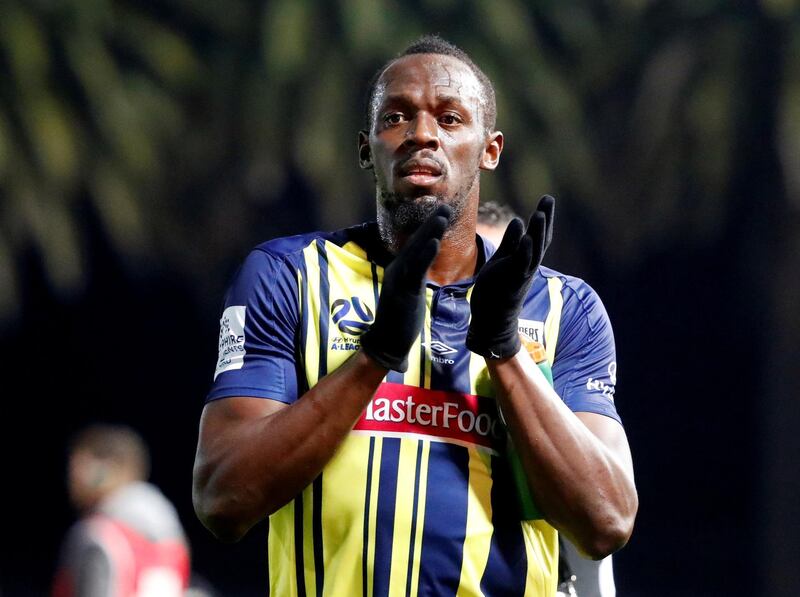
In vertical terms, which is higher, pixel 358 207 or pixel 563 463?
pixel 358 207

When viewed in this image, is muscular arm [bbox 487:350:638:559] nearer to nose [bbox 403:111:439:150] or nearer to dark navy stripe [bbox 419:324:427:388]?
dark navy stripe [bbox 419:324:427:388]

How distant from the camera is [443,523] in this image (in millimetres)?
2613

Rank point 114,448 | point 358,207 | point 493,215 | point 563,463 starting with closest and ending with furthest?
point 563,463 < point 493,215 < point 114,448 < point 358,207

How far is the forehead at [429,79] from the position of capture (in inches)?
112

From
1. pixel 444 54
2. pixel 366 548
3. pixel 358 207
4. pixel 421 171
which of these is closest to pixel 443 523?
pixel 366 548

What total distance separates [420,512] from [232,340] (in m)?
0.51

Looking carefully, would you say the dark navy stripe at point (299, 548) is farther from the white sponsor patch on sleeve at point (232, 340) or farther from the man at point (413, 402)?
the white sponsor patch on sleeve at point (232, 340)

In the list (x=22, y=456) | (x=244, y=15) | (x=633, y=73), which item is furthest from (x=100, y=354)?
(x=633, y=73)

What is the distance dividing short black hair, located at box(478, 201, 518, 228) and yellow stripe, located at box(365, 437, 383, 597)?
150 cm

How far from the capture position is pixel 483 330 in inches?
101

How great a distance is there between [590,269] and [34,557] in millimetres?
5119

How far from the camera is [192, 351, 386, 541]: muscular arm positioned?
2496mm

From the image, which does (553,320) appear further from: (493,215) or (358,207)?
(358,207)

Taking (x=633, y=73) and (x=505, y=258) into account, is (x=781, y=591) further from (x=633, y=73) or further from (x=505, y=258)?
(x=505, y=258)
